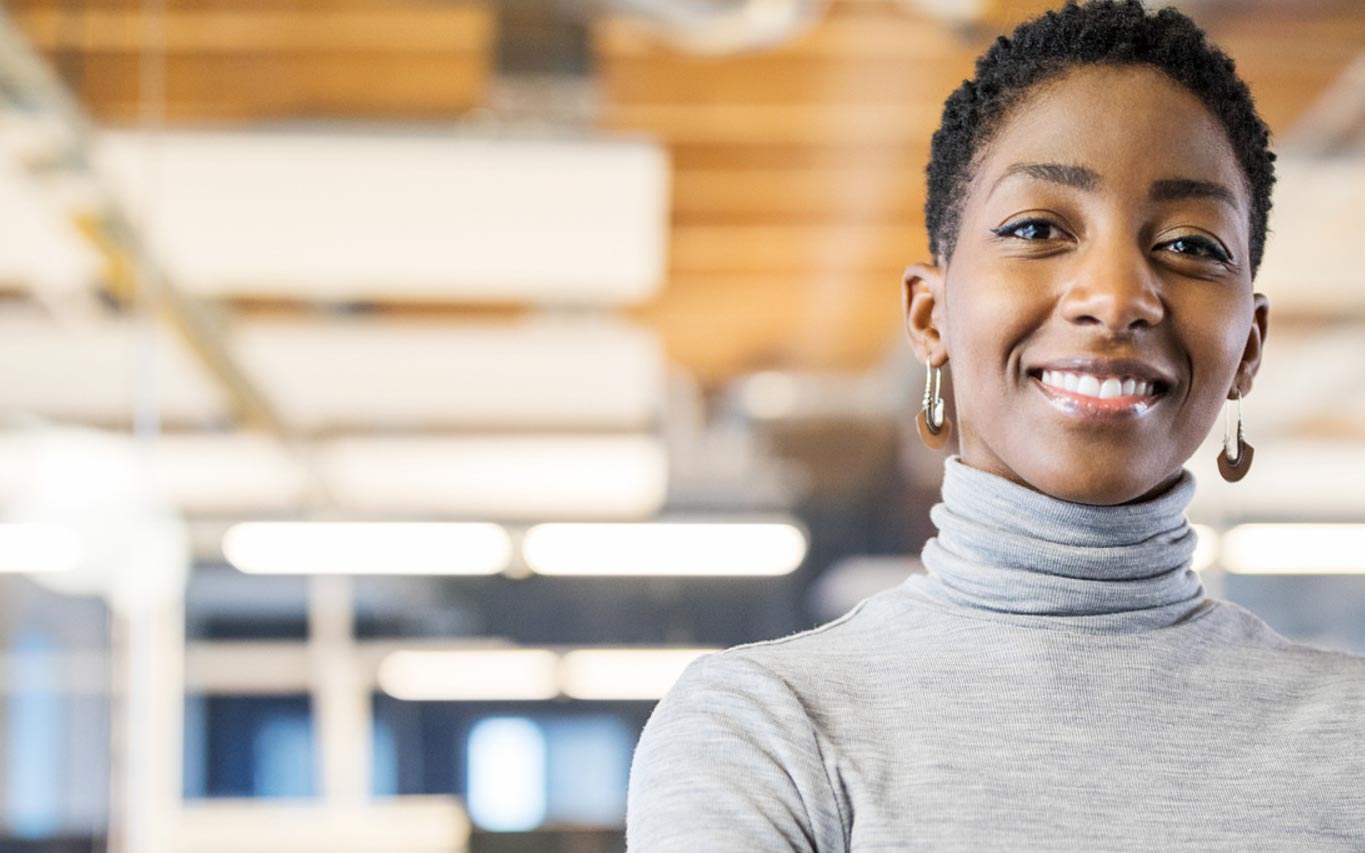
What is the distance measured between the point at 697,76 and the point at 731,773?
9.64ft

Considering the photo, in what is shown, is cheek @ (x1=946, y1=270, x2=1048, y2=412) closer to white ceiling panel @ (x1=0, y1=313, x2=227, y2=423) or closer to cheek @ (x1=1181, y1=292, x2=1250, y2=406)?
cheek @ (x1=1181, y1=292, x2=1250, y2=406)

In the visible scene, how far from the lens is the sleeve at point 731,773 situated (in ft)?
2.09

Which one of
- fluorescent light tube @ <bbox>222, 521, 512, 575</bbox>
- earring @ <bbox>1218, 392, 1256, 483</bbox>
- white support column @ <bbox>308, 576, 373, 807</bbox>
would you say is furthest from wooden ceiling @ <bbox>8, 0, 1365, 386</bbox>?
earring @ <bbox>1218, 392, 1256, 483</bbox>

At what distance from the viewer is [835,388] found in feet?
16.9

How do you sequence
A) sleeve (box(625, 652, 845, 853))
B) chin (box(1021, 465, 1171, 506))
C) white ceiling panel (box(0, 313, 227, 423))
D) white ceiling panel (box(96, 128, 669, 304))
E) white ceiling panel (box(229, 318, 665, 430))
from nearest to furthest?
1. sleeve (box(625, 652, 845, 853))
2. chin (box(1021, 465, 1171, 506))
3. white ceiling panel (box(0, 313, 227, 423))
4. white ceiling panel (box(96, 128, 669, 304))
5. white ceiling panel (box(229, 318, 665, 430))

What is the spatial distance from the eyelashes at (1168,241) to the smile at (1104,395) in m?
0.06

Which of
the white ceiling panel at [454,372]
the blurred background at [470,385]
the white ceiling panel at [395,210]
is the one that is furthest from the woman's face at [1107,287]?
the white ceiling panel at [454,372]

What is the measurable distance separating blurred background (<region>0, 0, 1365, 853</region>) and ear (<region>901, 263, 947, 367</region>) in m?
1.60

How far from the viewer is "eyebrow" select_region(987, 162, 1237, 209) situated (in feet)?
2.39

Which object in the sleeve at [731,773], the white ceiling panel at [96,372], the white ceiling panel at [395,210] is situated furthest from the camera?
the white ceiling panel at [395,210]

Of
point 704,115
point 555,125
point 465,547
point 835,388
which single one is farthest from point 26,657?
point 835,388

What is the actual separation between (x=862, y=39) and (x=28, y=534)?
71.4 inches

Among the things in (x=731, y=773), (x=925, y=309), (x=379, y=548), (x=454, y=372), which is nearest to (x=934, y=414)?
(x=925, y=309)

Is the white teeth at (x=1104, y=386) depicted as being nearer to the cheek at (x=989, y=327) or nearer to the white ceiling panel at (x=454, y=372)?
the cheek at (x=989, y=327)
